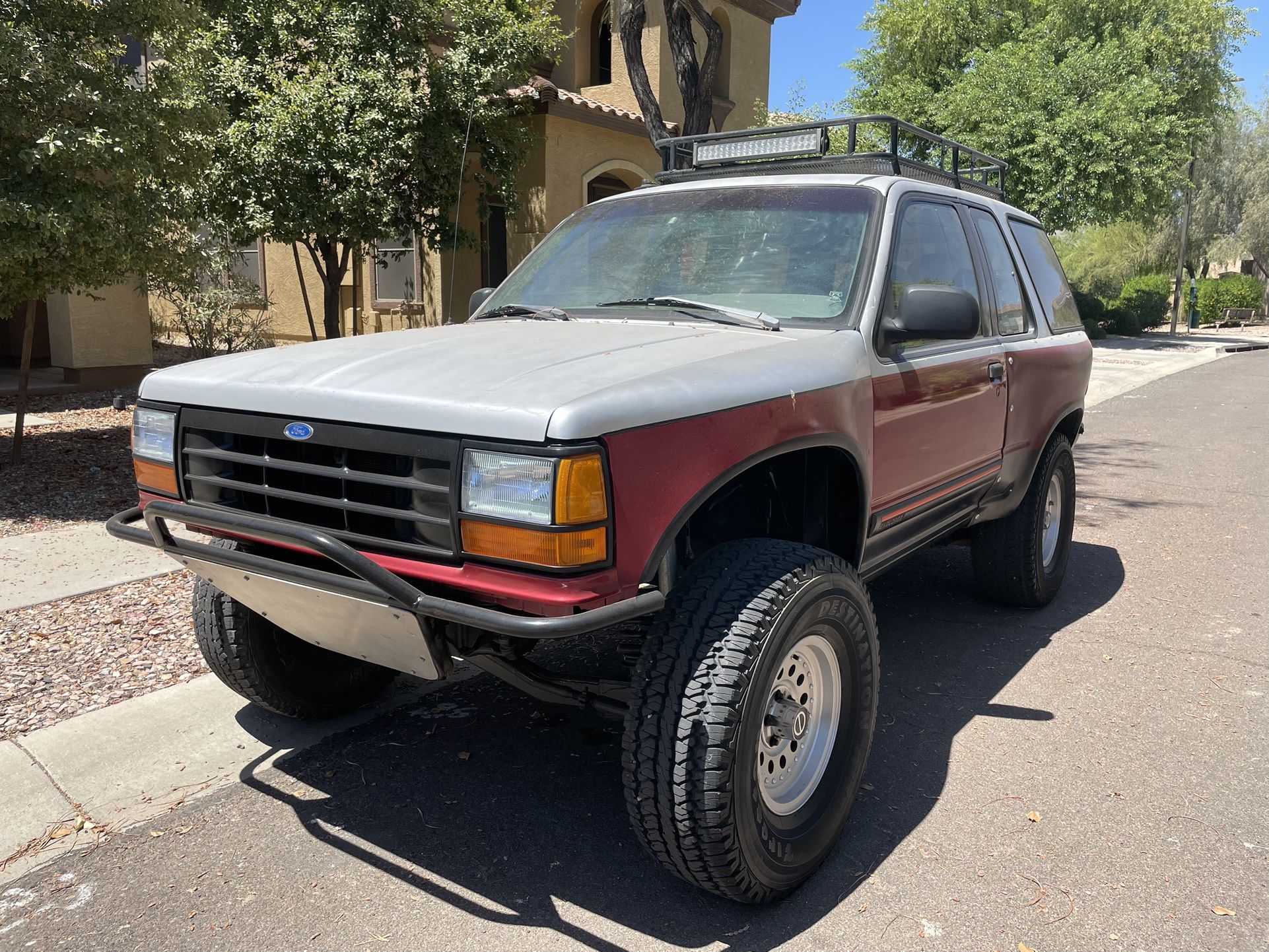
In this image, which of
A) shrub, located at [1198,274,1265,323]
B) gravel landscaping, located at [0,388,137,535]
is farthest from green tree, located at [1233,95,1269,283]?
gravel landscaping, located at [0,388,137,535]

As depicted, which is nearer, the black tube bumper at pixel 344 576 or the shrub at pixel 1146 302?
the black tube bumper at pixel 344 576

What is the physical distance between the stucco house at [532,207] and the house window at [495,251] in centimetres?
2

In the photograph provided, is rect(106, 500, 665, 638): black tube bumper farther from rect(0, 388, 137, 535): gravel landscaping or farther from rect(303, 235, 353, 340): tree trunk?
rect(303, 235, 353, 340): tree trunk

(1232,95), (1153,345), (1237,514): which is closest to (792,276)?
(1237,514)

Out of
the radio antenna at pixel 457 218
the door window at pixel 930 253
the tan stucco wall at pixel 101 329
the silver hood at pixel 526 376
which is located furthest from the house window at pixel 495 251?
the silver hood at pixel 526 376

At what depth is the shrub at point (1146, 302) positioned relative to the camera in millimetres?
33781

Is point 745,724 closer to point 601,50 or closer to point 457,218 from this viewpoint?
point 457,218

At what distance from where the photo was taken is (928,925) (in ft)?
8.91

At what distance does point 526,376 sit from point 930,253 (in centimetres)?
215

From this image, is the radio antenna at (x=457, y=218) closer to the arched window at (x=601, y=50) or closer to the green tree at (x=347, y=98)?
the green tree at (x=347, y=98)

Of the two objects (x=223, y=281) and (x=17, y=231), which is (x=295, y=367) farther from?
(x=223, y=281)

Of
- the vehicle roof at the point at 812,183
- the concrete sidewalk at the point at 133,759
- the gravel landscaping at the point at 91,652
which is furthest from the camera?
the gravel landscaping at the point at 91,652

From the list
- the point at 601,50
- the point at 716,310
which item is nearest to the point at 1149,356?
the point at 601,50

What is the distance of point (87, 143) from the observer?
638 cm
